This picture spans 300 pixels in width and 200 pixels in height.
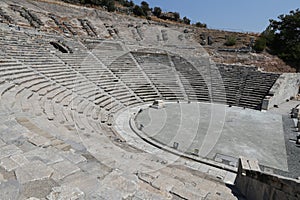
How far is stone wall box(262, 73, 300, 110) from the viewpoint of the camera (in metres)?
15.0

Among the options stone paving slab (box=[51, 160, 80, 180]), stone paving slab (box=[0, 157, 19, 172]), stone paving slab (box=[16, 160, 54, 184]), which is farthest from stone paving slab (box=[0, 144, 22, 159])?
stone paving slab (box=[51, 160, 80, 180])

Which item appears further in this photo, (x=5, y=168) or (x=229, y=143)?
(x=229, y=143)

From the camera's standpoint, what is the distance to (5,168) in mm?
3148

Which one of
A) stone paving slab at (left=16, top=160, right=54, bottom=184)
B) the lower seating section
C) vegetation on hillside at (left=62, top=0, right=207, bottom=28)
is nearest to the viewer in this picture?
stone paving slab at (left=16, top=160, right=54, bottom=184)

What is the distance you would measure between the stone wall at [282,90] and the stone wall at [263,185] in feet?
36.6

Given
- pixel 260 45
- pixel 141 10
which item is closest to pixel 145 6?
pixel 141 10

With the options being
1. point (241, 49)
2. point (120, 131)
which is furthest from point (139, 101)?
point (241, 49)

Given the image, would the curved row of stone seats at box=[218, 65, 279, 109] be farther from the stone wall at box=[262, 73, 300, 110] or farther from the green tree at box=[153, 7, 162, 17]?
→ the green tree at box=[153, 7, 162, 17]

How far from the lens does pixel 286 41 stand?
85.3ft

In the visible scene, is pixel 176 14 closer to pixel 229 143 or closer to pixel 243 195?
pixel 229 143

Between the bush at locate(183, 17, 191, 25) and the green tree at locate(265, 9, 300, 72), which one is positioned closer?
the green tree at locate(265, 9, 300, 72)

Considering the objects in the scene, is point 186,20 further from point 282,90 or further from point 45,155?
point 45,155

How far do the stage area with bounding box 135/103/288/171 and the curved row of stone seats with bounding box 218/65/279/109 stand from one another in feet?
Answer: 5.20

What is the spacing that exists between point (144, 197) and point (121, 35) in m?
23.1
